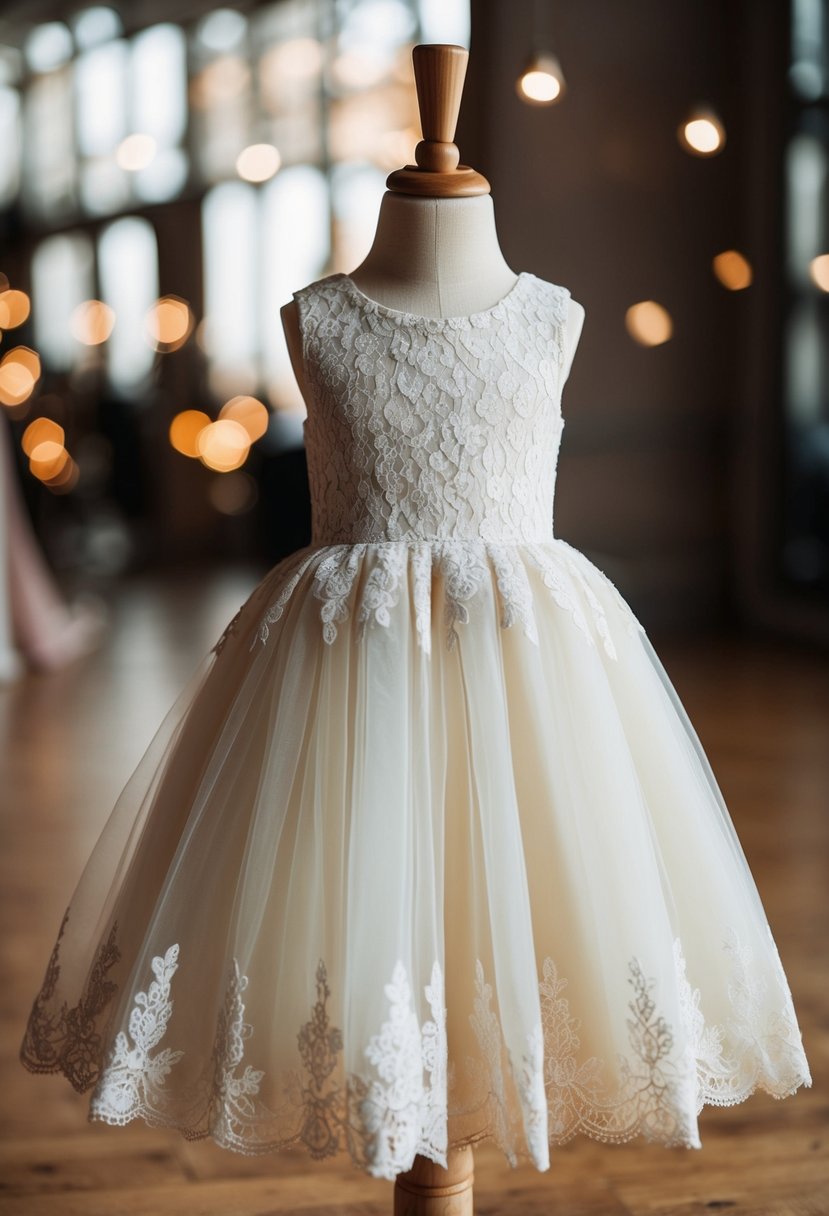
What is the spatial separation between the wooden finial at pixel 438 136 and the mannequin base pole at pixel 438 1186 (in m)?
1.10

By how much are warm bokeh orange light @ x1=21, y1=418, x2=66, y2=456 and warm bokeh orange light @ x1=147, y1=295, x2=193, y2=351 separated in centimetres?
108

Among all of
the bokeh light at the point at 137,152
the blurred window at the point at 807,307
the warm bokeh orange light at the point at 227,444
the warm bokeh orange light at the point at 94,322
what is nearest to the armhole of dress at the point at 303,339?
the blurred window at the point at 807,307

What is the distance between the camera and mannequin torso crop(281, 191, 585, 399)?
5.27 ft

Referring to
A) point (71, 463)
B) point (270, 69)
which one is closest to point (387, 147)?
point (270, 69)

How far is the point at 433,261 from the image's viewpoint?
161 centimetres

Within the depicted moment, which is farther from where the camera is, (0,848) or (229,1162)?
(0,848)

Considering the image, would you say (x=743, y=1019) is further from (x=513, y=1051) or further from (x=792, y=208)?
(x=792, y=208)

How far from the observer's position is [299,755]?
1.47 metres

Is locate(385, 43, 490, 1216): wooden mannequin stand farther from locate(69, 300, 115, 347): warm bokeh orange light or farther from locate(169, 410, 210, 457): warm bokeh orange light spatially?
locate(69, 300, 115, 347): warm bokeh orange light

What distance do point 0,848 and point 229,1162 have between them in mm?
1649

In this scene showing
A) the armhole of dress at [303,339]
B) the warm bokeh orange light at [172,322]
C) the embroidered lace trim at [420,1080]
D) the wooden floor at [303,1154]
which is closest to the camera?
the embroidered lace trim at [420,1080]

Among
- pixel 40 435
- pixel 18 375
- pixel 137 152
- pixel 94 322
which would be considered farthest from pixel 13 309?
pixel 40 435

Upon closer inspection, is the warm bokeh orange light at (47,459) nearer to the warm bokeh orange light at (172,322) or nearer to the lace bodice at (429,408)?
the warm bokeh orange light at (172,322)

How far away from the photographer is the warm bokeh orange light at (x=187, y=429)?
11.1 m
